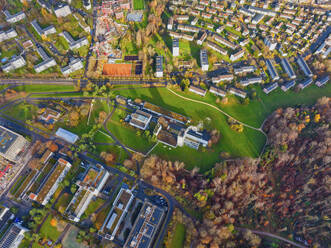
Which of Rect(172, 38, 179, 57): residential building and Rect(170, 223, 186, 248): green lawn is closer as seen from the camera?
Rect(170, 223, 186, 248): green lawn

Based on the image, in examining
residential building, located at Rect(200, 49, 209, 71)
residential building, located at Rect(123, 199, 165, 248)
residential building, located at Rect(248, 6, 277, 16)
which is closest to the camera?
residential building, located at Rect(123, 199, 165, 248)

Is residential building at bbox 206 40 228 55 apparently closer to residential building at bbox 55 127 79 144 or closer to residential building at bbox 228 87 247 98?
residential building at bbox 228 87 247 98

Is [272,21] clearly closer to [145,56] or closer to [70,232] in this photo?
[145,56]

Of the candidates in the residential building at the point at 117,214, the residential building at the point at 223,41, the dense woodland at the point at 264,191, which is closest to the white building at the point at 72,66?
the dense woodland at the point at 264,191

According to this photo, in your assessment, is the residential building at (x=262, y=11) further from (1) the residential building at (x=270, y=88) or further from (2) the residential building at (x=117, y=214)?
(2) the residential building at (x=117, y=214)

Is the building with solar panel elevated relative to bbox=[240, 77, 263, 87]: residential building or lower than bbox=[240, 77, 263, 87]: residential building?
lower

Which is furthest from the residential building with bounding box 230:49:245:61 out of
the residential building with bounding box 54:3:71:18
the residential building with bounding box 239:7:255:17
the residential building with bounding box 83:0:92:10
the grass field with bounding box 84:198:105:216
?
the residential building with bounding box 54:3:71:18

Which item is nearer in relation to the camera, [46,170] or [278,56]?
[46,170]

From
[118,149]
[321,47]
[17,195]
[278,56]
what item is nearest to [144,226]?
[118,149]
